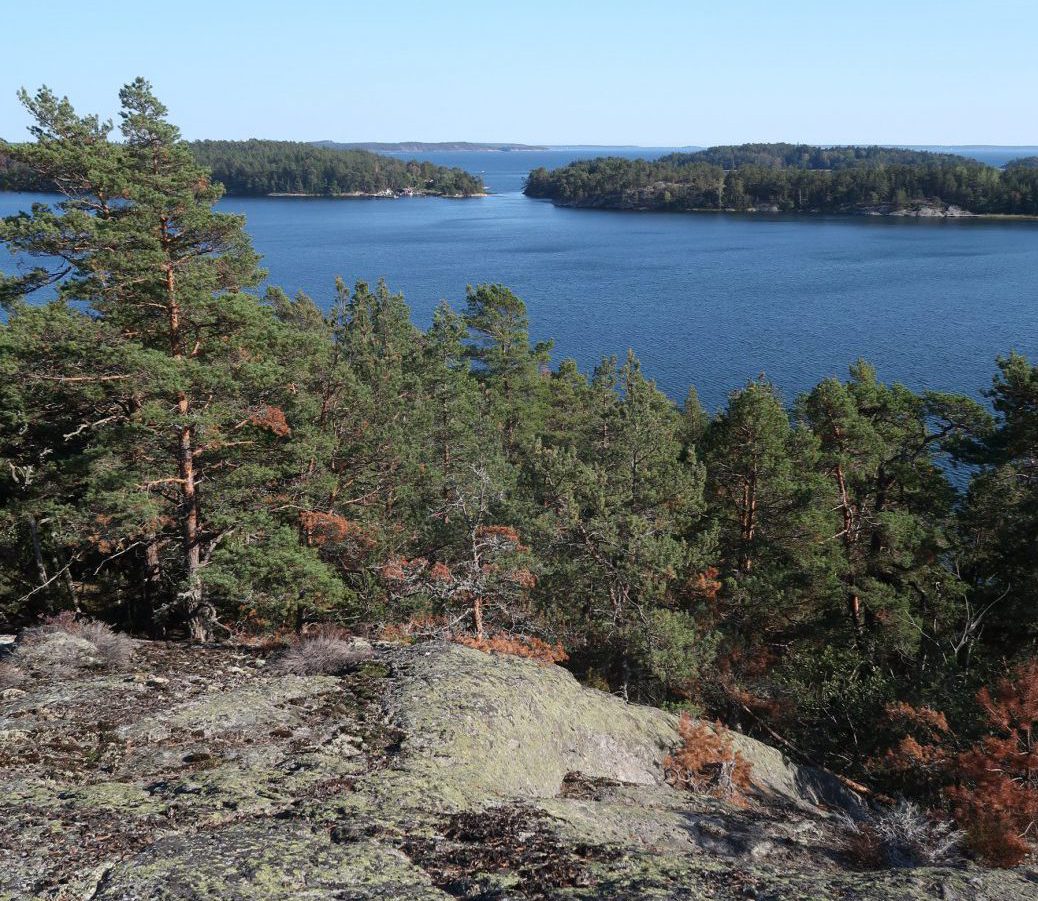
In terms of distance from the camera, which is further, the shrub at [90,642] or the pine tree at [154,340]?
the pine tree at [154,340]

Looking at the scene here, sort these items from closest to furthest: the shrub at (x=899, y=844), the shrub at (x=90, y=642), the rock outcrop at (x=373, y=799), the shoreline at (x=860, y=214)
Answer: the rock outcrop at (x=373, y=799)
the shrub at (x=899, y=844)
the shrub at (x=90, y=642)
the shoreline at (x=860, y=214)

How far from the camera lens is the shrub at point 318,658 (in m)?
9.97

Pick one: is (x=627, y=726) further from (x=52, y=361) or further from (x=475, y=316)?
(x=475, y=316)

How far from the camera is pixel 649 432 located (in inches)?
827

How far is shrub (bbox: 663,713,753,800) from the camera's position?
1098 centimetres

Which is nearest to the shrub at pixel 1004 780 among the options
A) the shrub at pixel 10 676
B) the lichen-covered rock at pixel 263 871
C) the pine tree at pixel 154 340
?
the lichen-covered rock at pixel 263 871

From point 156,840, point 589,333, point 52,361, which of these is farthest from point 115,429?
point 589,333

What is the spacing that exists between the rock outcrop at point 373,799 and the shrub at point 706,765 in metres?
0.45

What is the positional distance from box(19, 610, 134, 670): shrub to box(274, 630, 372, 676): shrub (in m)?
1.96

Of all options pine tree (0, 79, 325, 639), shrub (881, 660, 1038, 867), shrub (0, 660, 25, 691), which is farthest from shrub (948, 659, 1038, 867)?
pine tree (0, 79, 325, 639)

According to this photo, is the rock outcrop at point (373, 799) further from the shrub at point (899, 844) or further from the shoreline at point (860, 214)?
the shoreline at point (860, 214)

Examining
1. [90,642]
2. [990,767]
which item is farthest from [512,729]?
[990,767]

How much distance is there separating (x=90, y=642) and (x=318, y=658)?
3.03m

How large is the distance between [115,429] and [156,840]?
33.4ft
